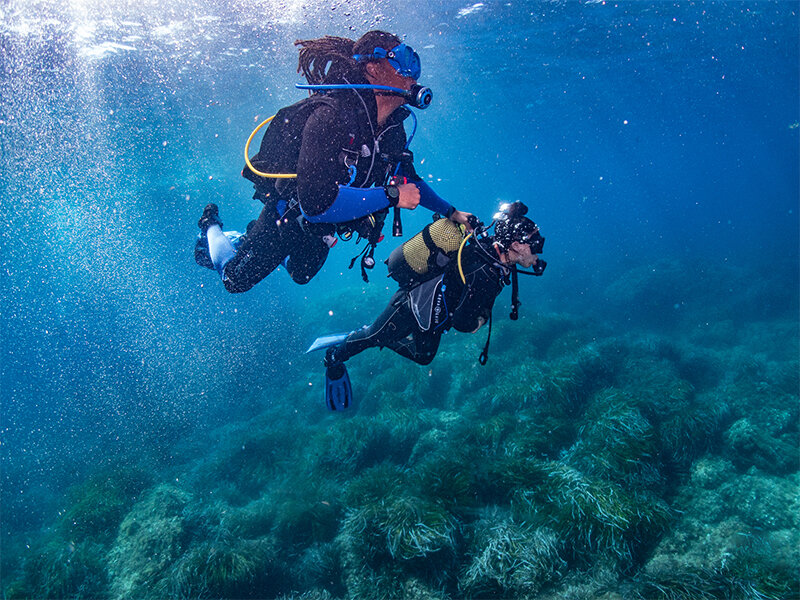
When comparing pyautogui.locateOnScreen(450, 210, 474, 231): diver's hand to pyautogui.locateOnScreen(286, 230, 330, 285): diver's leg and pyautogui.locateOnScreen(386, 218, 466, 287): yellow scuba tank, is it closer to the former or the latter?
pyautogui.locateOnScreen(386, 218, 466, 287): yellow scuba tank

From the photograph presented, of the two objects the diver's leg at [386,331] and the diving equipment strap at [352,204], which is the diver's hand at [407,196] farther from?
the diver's leg at [386,331]

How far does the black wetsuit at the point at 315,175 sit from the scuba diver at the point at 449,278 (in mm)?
594

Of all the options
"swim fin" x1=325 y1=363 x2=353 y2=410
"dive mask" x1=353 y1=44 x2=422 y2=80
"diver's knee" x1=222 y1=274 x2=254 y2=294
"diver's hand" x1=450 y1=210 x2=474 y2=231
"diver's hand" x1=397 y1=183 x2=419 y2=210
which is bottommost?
"swim fin" x1=325 y1=363 x2=353 y2=410

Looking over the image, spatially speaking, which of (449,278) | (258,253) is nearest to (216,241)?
(258,253)

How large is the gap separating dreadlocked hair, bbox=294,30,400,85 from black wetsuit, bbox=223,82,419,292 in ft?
0.70

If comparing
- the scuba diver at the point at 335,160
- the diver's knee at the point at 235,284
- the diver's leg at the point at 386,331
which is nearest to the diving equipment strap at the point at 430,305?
the diver's leg at the point at 386,331

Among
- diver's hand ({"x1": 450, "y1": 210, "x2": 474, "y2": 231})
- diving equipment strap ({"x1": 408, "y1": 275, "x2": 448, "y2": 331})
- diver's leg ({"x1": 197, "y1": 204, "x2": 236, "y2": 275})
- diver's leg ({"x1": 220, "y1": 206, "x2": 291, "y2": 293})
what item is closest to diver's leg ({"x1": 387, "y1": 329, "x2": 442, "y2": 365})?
diving equipment strap ({"x1": 408, "y1": 275, "x2": 448, "y2": 331})

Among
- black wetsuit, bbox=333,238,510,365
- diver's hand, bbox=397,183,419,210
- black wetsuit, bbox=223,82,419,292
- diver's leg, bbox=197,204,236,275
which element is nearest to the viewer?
black wetsuit, bbox=223,82,419,292

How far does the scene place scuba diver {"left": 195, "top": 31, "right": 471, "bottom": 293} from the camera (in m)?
2.96

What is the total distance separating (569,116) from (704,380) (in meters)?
47.7

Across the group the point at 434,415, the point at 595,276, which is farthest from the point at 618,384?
the point at 595,276

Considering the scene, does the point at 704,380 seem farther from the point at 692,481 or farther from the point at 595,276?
the point at 595,276

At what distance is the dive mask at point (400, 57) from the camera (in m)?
3.21

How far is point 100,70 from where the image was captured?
14.9 metres
